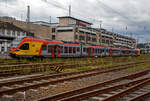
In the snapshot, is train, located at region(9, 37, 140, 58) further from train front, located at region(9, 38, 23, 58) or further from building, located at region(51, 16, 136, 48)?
building, located at region(51, 16, 136, 48)

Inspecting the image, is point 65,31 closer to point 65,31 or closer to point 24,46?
point 65,31

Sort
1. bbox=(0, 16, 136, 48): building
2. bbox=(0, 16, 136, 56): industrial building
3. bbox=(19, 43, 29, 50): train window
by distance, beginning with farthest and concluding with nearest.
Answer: bbox=(0, 16, 136, 48): building → bbox=(0, 16, 136, 56): industrial building → bbox=(19, 43, 29, 50): train window

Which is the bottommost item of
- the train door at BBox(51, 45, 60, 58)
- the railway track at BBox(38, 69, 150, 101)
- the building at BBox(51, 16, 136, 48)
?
the railway track at BBox(38, 69, 150, 101)

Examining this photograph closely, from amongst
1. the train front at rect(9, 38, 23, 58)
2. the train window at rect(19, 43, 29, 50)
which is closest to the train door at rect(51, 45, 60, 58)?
the train window at rect(19, 43, 29, 50)

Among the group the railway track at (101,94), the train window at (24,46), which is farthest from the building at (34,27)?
the railway track at (101,94)

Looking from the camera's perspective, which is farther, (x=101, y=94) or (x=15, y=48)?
(x=15, y=48)

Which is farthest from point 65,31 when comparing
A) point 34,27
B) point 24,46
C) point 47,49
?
point 24,46

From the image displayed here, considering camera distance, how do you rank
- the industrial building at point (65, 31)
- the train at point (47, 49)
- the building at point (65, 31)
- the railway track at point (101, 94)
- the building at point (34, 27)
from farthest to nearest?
the building at point (65, 31), the industrial building at point (65, 31), the building at point (34, 27), the train at point (47, 49), the railway track at point (101, 94)

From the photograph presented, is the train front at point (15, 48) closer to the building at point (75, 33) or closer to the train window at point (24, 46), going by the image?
the train window at point (24, 46)

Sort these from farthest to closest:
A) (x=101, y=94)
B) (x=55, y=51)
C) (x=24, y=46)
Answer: (x=55, y=51) → (x=24, y=46) → (x=101, y=94)

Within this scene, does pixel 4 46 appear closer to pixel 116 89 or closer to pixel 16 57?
pixel 16 57

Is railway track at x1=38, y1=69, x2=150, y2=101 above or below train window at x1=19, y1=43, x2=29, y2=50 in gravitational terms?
below

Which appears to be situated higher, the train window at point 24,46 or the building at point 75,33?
the building at point 75,33

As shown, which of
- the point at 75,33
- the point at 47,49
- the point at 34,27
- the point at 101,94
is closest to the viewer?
the point at 101,94
